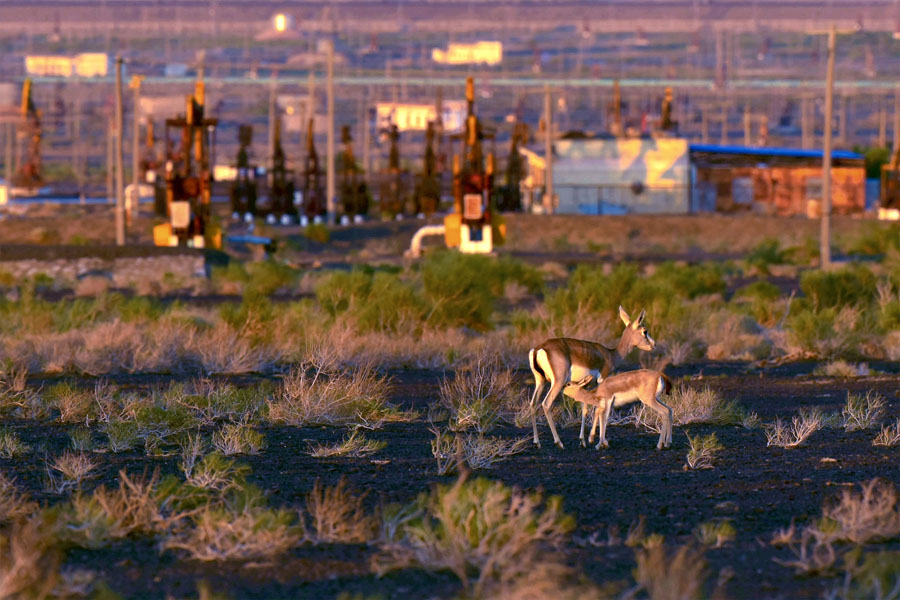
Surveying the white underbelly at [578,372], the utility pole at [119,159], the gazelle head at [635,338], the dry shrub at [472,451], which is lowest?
the dry shrub at [472,451]

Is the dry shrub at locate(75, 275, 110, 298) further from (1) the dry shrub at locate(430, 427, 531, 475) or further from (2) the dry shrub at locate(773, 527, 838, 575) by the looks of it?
(2) the dry shrub at locate(773, 527, 838, 575)

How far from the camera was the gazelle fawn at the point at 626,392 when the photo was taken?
1182cm

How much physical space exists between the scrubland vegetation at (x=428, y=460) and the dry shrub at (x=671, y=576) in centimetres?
2

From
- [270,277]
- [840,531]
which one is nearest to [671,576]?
[840,531]

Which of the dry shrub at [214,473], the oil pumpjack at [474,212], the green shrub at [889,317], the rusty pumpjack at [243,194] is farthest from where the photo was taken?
the rusty pumpjack at [243,194]

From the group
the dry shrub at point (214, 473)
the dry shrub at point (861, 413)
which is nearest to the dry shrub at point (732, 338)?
the dry shrub at point (861, 413)

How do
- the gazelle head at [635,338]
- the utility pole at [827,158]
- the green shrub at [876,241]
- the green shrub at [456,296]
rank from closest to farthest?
the gazelle head at [635,338]
the green shrub at [456,296]
the utility pole at [827,158]
the green shrub at [876,241]

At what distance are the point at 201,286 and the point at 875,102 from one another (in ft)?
370

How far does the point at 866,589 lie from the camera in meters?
7.59

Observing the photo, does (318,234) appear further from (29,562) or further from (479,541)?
(29,562)

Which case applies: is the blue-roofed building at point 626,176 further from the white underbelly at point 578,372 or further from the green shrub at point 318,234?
the white underbelly at point 578,372

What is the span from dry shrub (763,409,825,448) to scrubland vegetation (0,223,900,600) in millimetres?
39

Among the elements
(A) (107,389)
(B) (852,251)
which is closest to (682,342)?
(A) (107,389)

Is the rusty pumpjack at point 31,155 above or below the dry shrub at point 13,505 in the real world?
above
